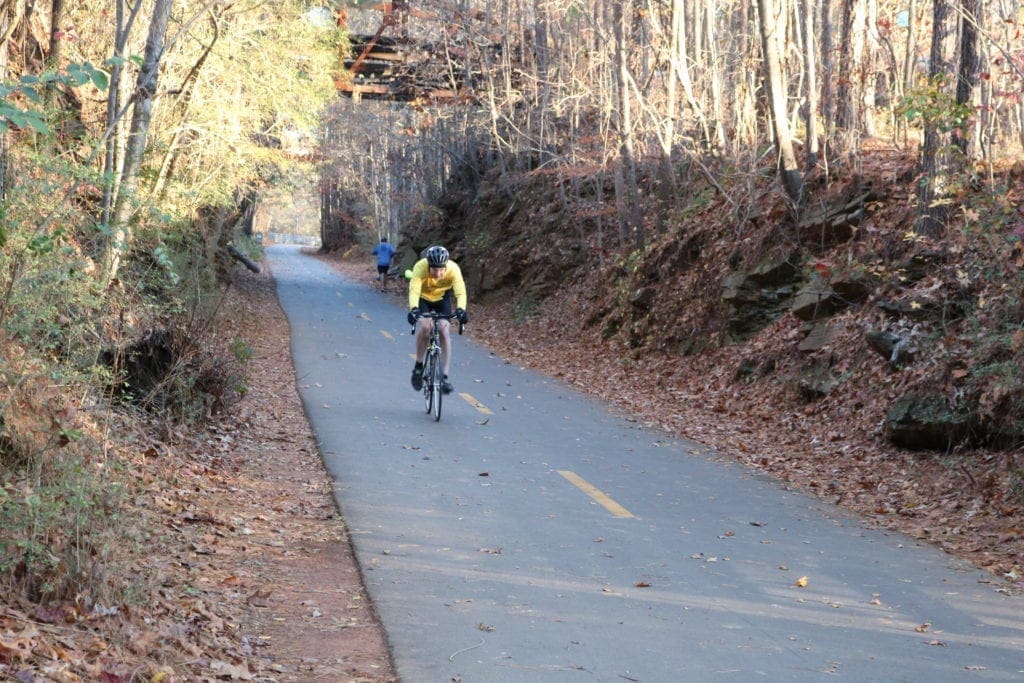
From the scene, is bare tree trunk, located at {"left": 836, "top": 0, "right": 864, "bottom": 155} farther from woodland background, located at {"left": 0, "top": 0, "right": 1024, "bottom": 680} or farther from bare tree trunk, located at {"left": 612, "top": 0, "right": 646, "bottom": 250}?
bare tree trunk, located at {"left": 612, "top": 0, "right": 646, "bottom": 250}

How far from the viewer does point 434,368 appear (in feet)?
44.6

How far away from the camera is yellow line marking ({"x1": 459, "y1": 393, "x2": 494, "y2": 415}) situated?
48.1 feet

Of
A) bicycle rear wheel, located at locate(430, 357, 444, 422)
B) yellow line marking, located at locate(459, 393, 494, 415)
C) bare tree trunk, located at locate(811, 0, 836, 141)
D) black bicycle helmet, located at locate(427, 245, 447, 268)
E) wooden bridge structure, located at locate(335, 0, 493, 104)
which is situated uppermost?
wooden bridge structure, located at locate(335, 0, 493, 104)

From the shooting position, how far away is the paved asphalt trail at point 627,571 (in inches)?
223

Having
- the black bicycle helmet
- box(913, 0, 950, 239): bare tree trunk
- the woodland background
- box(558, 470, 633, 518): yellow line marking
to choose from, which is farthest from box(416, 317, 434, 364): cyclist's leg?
box(913, 0, 950, 239): bare tree trunk

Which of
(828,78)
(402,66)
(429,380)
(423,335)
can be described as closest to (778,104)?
(828,78)

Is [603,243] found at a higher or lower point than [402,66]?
lower

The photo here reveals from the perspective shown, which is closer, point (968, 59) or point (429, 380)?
point (968, 59)

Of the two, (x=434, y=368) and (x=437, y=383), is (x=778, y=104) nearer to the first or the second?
(x=434, y=368)

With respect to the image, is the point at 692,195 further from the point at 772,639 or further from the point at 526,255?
the point at 772,639

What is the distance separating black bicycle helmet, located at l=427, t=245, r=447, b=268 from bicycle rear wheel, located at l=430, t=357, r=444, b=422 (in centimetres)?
124

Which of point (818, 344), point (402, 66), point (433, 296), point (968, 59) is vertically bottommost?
point (818, 344)

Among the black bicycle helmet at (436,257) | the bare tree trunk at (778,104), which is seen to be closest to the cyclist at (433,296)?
the black bicycle helmet at (436,257)

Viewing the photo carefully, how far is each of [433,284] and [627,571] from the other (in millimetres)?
7328
